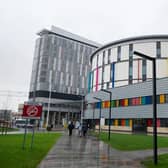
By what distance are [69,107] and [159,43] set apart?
52.1m

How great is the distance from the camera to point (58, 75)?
335ft

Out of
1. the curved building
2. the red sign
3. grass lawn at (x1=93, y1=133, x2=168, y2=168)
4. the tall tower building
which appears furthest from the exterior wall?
the red sign

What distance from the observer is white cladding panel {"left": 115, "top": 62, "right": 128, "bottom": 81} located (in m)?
65.2

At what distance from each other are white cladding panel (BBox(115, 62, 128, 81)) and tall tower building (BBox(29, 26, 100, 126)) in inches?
1229

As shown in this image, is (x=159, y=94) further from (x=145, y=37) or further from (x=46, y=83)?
(x=46, y=83)

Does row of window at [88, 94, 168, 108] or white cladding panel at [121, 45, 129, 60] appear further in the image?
white cladding panel at [121, 45, 129, 60]

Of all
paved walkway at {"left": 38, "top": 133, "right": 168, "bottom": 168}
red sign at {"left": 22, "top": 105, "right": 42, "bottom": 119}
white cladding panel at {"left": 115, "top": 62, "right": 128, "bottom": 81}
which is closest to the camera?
paved walkway at {"left": 38, "top": 133, "right": 168, "bottom": 168}

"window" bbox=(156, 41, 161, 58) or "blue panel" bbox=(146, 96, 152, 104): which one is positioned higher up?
"window" bbox=(156, 41, 161, 58)

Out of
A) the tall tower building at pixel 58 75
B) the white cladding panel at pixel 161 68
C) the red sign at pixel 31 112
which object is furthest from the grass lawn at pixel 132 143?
the tall tower building at pixel 58 75

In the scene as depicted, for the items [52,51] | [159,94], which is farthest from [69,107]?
[159,94]

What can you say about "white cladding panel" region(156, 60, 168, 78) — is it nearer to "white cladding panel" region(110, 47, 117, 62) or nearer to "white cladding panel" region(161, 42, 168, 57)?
"white cladding panel" region(161, 42, 168, 57)

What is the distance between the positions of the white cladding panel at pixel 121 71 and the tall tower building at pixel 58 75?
3123 centimetres

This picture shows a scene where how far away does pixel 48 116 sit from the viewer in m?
94.4

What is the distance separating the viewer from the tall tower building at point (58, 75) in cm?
9769
